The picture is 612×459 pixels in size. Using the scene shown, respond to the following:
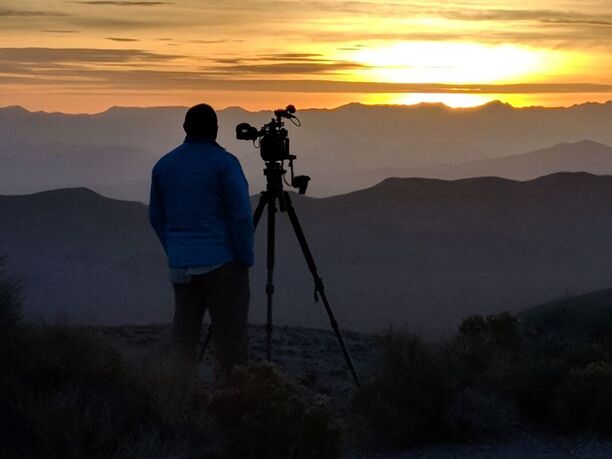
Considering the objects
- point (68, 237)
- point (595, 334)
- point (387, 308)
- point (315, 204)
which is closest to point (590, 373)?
point (595, 334)

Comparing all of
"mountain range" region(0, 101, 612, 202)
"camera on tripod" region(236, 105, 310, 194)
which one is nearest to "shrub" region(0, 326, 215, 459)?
"camera on tripod" region(236, 105, 310, 194)

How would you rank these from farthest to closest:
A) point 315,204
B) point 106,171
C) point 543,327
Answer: point 106,171, point 315,204, point 543,327

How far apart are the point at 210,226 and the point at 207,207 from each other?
121 millimetres

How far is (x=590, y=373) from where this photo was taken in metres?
8.34

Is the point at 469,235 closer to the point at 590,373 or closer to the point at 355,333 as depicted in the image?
the point at 355,333

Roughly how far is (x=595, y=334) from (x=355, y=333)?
4596mm

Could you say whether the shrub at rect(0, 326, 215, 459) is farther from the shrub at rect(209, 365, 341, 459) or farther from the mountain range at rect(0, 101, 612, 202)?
the mountain range at rect(0, 101, 612, 202)

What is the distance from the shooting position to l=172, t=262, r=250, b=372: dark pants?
7738 millimetres

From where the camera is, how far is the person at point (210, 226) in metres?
7.63

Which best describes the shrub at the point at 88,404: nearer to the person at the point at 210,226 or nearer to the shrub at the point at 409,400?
the person at the point at 210,226

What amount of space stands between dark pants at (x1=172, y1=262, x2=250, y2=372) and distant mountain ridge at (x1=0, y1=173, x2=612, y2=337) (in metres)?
11.5

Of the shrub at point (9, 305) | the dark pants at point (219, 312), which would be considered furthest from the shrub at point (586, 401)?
the shrub at point (9, 305)

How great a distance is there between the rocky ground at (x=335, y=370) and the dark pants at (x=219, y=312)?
0.22 meters

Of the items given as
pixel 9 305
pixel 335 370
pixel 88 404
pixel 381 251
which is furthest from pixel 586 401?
pixel 381 251
